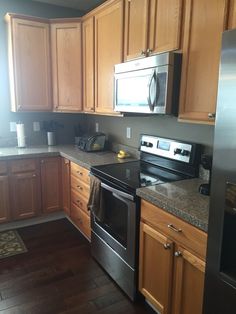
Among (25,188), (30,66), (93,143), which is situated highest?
(30,66)

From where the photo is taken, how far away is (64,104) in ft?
10.8

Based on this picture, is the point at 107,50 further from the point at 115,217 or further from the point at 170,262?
the point at 170,262

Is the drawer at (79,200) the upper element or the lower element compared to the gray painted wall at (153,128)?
lower

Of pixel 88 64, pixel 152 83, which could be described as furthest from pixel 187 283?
pixel 88 64

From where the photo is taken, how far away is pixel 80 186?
9.02 feet

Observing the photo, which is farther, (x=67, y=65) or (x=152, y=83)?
(x=67, y=65)

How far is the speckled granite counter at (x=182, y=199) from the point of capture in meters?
1.34

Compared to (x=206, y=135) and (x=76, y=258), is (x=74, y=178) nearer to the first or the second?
(x=76, y=258)

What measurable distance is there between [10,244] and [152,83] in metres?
2.19

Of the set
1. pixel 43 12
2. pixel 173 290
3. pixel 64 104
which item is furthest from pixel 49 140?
pixel 173 290

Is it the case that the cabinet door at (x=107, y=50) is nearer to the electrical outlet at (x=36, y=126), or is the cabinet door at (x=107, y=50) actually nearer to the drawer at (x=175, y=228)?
the electrical outlet at (x=36, y=126)

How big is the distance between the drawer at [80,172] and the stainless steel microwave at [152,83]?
77 cm

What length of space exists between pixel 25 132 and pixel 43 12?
1.55 meters

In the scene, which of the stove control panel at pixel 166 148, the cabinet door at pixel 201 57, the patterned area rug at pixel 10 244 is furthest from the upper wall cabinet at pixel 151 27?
the patterned area rug at pixel 10 244
